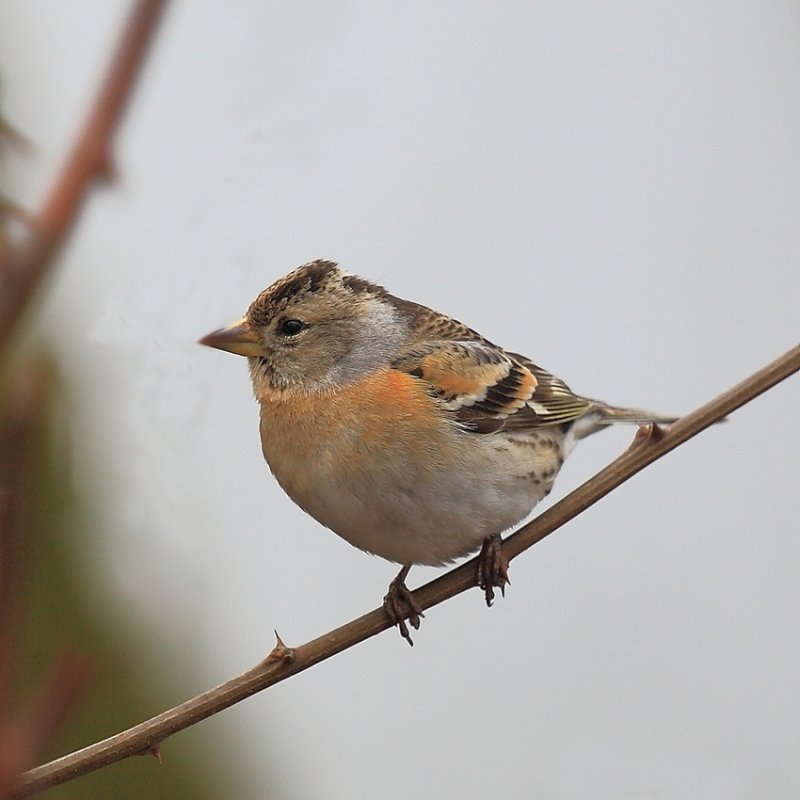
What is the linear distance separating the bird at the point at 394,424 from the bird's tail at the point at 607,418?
0.44ft

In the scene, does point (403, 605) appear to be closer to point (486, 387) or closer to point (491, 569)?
point (491, 569)

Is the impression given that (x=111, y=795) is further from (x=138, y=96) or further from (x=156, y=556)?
(x=138, y=96)

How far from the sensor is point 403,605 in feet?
12.5

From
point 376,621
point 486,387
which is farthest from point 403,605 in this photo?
point 486,387

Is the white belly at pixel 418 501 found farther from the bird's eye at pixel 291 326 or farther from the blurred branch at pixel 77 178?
the blurred branch at pixel 77 178

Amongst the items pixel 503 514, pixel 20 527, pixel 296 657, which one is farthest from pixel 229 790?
pixel 20 527

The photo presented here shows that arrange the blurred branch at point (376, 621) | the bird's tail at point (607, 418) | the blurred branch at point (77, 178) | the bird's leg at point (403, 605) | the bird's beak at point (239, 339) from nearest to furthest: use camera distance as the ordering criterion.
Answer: the blurred branch at point (77, 178) → the blurred branch at point (376, 621) → the bird's leg at point (403, 605) → the bird's beak at point (239, 339) → the bird's tail at point (607, 418)

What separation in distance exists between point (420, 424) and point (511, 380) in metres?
0.70

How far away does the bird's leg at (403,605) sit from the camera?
373 cm

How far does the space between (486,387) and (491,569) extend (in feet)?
2.45

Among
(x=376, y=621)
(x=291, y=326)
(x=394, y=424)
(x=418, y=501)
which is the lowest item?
(x=376, y=621)

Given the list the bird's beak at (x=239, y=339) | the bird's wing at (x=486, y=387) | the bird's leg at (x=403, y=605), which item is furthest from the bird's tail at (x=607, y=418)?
the bird's beak at (x=239, y=339)

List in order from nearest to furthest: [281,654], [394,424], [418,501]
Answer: [281,654]
[418,501]
[394,424]

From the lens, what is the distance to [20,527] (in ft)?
3.19
